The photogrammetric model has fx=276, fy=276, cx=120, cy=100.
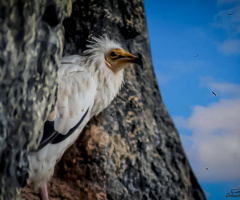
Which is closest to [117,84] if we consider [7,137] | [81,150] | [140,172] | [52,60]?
[81,150]

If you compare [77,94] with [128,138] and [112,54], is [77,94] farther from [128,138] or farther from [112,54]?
[128,138]

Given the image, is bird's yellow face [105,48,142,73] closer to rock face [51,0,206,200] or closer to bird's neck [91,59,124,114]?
bird's neck [91,59,124,114]

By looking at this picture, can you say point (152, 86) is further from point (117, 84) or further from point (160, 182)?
point (160, 182)

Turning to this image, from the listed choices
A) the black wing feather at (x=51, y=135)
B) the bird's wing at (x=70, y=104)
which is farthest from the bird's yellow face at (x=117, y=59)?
the black wing feather at (x=51, y=135)

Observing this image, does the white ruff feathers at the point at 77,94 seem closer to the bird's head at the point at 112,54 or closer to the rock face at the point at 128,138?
the bird's head at the point at 112,54

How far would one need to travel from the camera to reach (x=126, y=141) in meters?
2.15

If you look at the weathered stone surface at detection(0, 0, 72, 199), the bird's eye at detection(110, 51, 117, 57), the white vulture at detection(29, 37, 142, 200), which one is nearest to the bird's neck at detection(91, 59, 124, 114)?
the white vulture at detection(29, 37, 142, 200)

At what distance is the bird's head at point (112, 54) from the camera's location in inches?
77.7

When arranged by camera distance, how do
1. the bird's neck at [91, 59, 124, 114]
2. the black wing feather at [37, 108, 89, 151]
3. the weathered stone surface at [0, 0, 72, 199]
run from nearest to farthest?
the weathered stone surface at [0, 0, 72, 199] < the black wing feather at [37, 108, 89, 151] < the bird's neck at [91, 59, 124, 114]

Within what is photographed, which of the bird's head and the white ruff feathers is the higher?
the bird's head

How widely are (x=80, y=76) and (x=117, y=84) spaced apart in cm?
33

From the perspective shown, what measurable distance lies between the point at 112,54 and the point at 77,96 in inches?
18.5

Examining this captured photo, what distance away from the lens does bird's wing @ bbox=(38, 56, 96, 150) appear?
1.66m

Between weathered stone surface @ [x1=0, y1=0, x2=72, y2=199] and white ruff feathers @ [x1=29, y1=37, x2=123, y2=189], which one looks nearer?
weathered stone surface @ [x1=0, y1=0, x2=72, y2=199]
